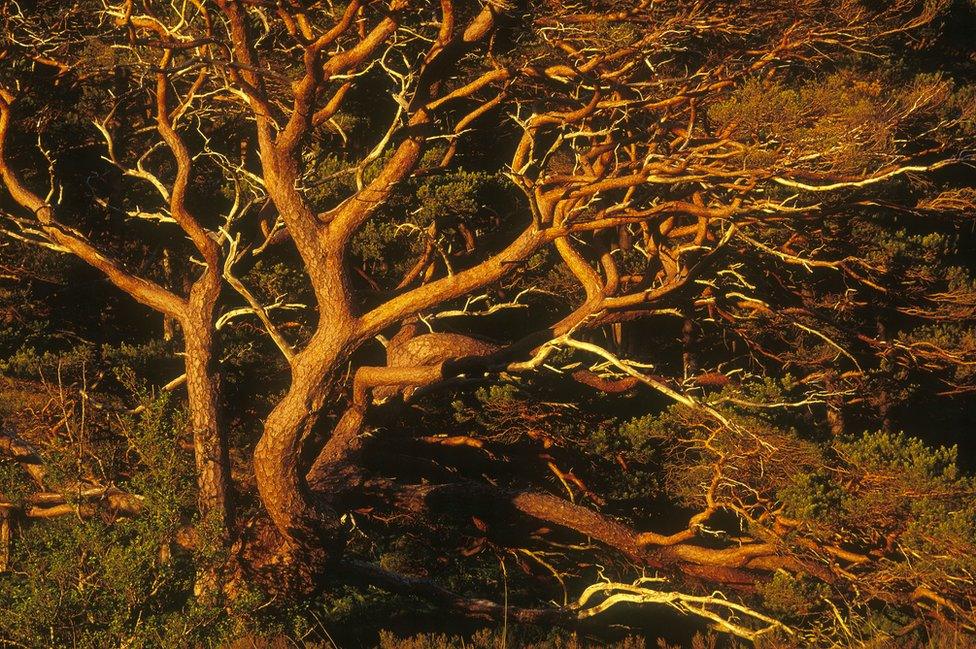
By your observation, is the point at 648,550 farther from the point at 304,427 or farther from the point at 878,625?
the point at 304,427

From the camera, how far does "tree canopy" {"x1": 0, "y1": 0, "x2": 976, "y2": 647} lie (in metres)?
9.48

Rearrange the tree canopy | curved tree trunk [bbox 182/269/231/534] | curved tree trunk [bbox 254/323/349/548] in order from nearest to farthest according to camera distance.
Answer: the tree canopy < curved tree trunk [bbox 254/323/349/548] < curved tree trunk [bbox 182/269/231/534]

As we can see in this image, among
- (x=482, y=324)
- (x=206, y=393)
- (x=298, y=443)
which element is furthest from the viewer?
(x=482, y=324)

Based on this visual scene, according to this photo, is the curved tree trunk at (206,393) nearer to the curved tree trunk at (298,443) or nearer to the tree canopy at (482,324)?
the tree canopy at (482,324)

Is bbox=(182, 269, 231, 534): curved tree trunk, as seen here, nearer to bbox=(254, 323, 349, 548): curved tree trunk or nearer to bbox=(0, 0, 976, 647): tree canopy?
bbox=(0, 0, 976, 647): tree canopy

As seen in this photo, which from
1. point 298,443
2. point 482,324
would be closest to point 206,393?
point 298,443

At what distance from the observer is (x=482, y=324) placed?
581 inches

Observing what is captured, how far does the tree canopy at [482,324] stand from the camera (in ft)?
31.1

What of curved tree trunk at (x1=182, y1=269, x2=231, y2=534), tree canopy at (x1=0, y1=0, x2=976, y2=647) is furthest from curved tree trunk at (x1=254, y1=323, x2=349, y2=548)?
curved tree trunk at (x1=182, y1=269, x2=231, y2=534)

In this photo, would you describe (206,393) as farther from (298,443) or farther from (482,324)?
(482,324)

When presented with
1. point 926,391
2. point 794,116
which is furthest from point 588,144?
point 926,391

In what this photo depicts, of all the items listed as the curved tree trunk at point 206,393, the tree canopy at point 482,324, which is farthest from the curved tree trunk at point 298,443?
the curved tree trunk at point 206,393

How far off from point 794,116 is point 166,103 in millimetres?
6610

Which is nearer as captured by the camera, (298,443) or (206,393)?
(298,443)
